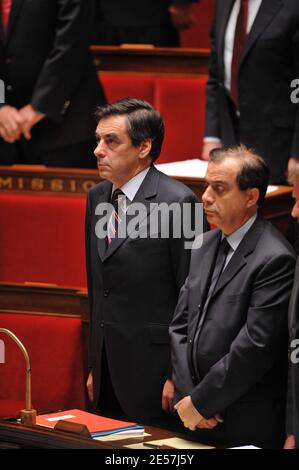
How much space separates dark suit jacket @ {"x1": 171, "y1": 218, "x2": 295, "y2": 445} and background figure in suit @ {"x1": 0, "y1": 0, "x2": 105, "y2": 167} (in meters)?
1.06

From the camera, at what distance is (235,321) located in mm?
2248

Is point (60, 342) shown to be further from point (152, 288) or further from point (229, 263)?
point (229, 263)

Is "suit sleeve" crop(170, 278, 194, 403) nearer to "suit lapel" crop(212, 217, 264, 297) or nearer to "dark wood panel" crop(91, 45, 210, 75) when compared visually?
"suit lapel" crop(212, 217, 264, 297)

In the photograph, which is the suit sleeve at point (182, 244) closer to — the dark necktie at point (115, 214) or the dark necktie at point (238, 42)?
the dark necktie at point (115, 214)

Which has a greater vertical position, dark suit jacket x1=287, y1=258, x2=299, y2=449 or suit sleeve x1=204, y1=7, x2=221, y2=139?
suit sleeve x1=204, y1=7, x2=221, y2=139

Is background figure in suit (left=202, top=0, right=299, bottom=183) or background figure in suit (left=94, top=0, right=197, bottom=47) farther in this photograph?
background figure in suit (left=94, top=0, right=197, bottom=47)

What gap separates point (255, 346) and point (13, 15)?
4.75 feet

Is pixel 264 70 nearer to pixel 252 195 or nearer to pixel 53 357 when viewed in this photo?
pixel 252 195

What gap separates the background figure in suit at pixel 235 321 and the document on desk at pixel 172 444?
7 cm

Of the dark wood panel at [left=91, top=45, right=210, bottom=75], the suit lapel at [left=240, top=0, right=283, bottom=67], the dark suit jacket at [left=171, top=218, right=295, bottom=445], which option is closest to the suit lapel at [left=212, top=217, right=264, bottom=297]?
the dark suit jacket at [left=171, top=218, right=295, bottom=445]

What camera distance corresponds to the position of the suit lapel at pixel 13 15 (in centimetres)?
321

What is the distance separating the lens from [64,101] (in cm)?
321

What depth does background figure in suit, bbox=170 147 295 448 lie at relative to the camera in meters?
2.21
